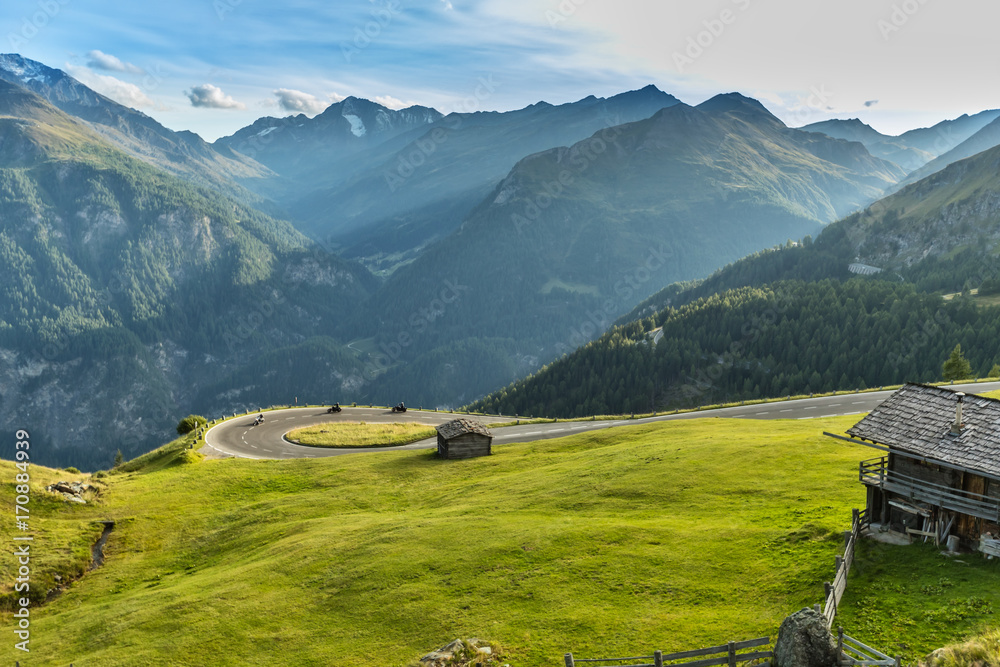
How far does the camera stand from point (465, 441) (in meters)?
74.1

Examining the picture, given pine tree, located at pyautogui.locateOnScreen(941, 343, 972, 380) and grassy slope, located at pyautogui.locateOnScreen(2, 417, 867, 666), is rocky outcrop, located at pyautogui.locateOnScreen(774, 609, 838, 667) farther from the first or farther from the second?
pine tree, located at pyautogui.locateOnScreen(941, 343, 972, 380)

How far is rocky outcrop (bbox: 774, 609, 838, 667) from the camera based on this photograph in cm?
2094

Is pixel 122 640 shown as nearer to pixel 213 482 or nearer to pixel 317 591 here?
pixel 317 591

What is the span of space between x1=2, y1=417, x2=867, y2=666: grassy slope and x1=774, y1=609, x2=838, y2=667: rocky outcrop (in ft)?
15.2

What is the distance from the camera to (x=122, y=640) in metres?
36.6

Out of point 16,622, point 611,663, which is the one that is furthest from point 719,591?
point 16,622

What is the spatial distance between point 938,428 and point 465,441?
2057 inches

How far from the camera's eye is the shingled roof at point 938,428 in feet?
92.5

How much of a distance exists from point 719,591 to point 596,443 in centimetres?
4267

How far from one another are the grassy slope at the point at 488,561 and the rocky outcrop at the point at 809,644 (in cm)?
463

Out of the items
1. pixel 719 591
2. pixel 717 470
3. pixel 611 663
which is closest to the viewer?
pixel 611 663

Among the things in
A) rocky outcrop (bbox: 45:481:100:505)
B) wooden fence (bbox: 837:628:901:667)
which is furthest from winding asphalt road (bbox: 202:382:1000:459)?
wooden fence (bbox: 837:628:901:667)

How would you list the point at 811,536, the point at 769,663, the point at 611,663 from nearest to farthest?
the point at 769,663 < the point at 611,663 < the point at 811,536

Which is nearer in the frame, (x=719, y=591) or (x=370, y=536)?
(x=719, y=591)
